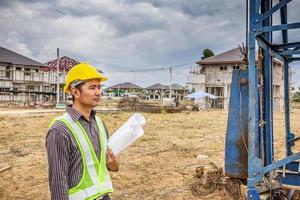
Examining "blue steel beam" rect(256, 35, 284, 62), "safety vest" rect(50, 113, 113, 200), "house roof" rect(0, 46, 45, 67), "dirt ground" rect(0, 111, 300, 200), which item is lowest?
"dirt ground" rect(0, 111, 300, 200)

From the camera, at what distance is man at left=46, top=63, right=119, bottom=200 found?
1.90m

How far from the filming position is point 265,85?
4270 millimetres

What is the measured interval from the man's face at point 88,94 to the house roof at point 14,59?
40.1 meters

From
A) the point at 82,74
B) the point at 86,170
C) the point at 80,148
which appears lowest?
the point at 86,170

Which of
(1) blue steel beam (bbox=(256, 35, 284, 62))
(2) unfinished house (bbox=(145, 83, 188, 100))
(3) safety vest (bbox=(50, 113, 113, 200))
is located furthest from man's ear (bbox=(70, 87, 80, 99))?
(2) unfinished house (bbox=(145, 83, 188, 100))

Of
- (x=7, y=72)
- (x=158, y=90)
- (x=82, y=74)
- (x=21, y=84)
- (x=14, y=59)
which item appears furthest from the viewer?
(x=158, y=90)

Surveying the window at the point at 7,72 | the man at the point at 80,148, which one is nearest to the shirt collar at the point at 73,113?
the man at the point at 80,148

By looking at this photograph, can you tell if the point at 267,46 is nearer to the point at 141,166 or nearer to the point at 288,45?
the point at 288,45

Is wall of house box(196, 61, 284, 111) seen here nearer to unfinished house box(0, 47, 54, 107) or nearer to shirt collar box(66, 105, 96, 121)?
unfinished house box(0, 47, 54, 107)

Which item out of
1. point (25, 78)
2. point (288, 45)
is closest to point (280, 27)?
point (288, 45)

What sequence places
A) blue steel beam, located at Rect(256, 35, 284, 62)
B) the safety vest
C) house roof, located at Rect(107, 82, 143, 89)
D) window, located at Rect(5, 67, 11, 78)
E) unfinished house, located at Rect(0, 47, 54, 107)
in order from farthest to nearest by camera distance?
house roof, located at Rect(107, 82, 143, 89) < window, located at Rect(5, 67, 11, 78) < unfinished house, located at Rect(0, 47, 54, 107) < blue steel beam, located at Rect(256, 35, 284, 62) < the safety vest

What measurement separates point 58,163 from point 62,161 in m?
0.03

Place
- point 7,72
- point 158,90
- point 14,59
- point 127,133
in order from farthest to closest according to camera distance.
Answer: point 158,90 < point 14,59 < point 7,72 < point 127,133

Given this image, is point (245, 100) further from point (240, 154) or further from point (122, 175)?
point (122, 175)
